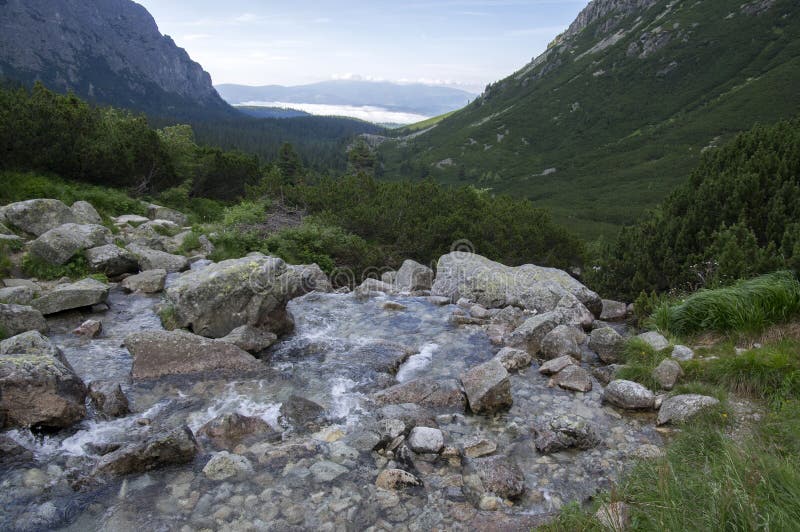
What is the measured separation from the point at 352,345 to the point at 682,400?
21.4ft

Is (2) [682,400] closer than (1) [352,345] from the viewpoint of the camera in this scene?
Yes

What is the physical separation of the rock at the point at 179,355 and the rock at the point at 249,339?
439 mm

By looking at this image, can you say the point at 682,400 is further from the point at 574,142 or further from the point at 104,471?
the point at 574,142

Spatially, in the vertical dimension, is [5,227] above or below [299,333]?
above

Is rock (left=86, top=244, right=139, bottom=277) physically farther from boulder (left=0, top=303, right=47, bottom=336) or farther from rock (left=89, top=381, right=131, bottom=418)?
rock (left=89, top=381, right=131, bottom=418)

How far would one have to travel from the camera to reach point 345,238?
61.5ft

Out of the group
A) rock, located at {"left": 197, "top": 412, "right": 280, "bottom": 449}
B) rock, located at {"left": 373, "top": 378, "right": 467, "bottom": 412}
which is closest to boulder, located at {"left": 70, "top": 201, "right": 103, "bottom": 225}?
rock, located at {"left": 197, "top": 412, "right": 280, "bottom": 449}

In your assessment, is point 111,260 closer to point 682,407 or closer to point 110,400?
point 110,400

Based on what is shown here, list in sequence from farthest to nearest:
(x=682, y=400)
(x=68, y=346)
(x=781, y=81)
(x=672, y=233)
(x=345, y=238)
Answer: (x=781, y=81)
(x=345, y=238)
(x=672, y=233)
(x=68, y=346)
(x=682, y=400)

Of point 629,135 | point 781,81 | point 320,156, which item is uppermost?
point 781,81

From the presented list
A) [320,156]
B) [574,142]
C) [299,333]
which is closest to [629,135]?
[574,142]

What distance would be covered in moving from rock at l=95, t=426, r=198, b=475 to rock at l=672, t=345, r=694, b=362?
788cm

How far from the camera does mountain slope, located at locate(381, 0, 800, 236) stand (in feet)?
366

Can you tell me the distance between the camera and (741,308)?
26.3 ft
